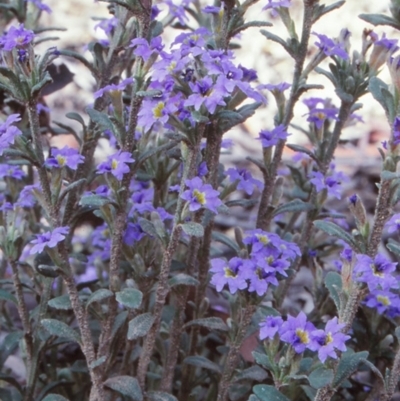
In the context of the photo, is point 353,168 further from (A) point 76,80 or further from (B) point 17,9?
(B) point 17,9

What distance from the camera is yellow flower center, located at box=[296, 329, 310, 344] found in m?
1.89

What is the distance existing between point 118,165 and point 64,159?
0.63ft

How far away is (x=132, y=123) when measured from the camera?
2.04 metres

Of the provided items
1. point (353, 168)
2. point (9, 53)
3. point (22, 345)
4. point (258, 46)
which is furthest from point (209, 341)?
point (258, 46)

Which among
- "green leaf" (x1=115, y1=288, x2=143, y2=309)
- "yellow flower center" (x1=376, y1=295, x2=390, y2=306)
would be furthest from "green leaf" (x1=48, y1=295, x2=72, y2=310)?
"yellow flower center" (x1=376, y1=295, x2=390, y2=306)

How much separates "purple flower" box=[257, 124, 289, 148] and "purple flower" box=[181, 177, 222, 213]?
0.50 meters

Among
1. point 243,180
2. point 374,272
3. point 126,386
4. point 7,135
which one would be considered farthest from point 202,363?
point 7,135

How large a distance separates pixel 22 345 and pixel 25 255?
0.96m

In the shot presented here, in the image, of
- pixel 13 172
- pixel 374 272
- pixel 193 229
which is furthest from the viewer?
pixel 13 172

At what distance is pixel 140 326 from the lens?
6.64 feet

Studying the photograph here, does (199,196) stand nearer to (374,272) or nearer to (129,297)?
(129,297)

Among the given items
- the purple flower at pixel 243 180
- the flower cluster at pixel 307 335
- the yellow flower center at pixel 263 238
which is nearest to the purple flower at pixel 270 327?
the flower cluster at pixel 307 335

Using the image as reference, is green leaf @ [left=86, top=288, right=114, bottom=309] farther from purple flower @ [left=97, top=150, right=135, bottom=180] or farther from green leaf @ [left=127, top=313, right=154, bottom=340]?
purple flower @ [left=97, top=150, right=135, bottom=180]

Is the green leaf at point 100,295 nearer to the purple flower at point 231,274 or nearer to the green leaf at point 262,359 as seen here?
the purple flower at point 231,274
